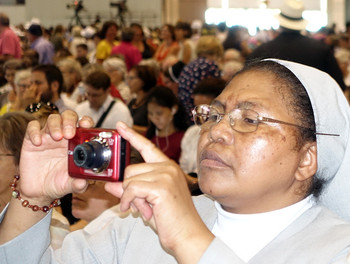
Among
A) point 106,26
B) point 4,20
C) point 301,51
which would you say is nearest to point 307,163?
point 301,51

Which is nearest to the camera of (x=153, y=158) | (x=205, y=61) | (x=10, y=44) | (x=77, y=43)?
(x=153, y=158)

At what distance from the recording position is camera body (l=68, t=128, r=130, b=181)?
1.32 metres

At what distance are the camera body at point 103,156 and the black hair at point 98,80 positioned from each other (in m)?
3.88

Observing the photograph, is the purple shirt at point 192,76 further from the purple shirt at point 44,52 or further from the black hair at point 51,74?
the purple shirt at point 44,52

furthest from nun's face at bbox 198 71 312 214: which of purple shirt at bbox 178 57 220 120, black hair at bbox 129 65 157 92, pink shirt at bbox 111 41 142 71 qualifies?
pink shirt at bbox 111 41 142 71

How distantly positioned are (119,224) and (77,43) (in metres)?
8.85

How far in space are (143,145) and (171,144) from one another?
3.34m

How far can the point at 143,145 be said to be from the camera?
4.36 ft

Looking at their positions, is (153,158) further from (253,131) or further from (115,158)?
(253,131)

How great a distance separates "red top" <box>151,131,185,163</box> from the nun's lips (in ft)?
10.3

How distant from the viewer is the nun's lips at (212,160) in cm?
147

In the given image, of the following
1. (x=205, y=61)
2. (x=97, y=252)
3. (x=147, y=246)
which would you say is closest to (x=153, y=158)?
(x=147, y=246)

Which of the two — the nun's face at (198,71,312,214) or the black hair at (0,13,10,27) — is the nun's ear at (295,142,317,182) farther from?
the black hair at (0,13,10,27)

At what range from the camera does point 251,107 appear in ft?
5.06
